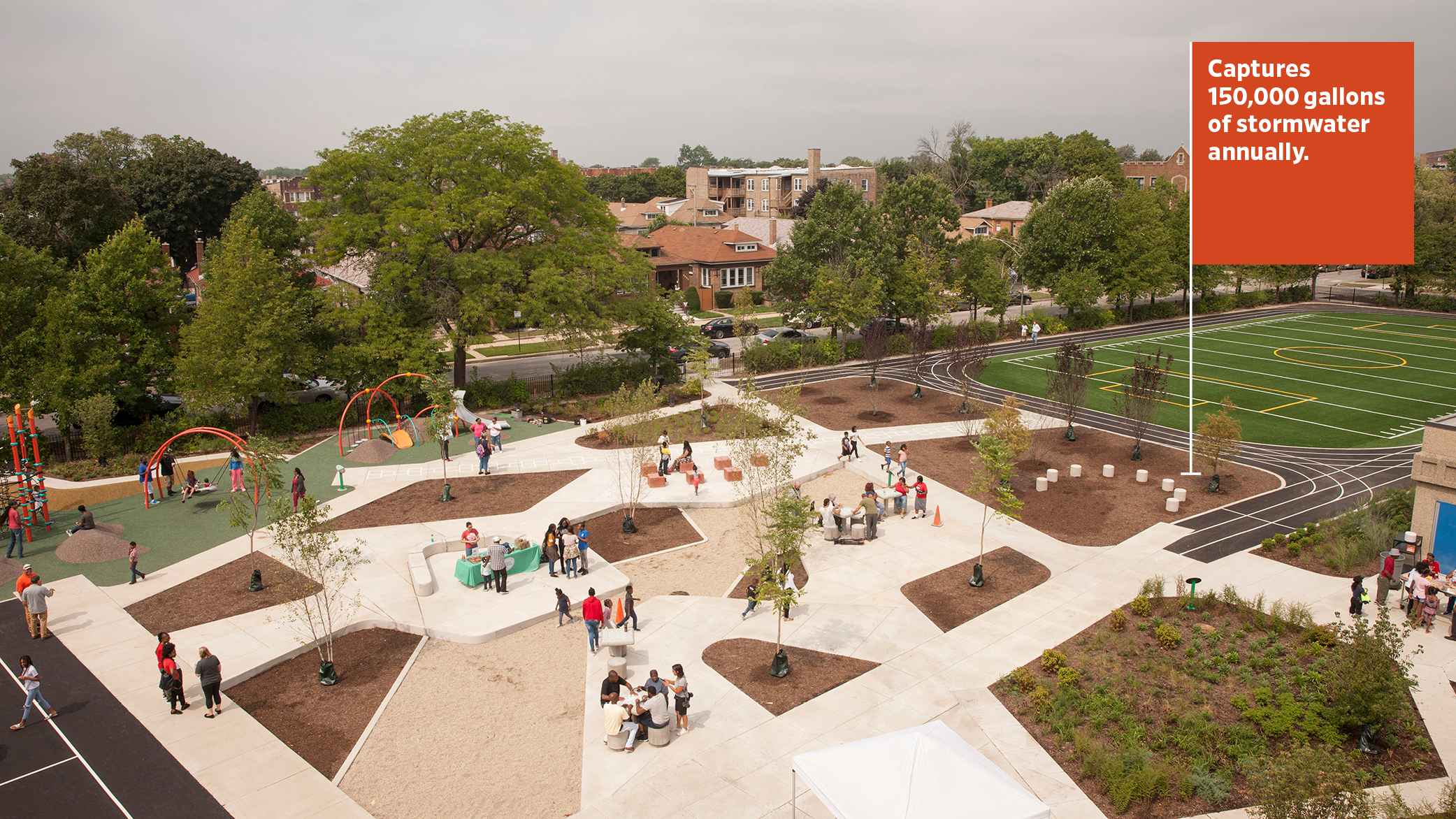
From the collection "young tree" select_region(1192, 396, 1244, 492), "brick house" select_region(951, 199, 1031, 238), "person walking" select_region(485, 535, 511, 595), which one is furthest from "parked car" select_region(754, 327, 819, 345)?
"brick house" select_region(951, 199, 1031, 238)

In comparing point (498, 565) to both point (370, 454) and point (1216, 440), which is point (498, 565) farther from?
point (1216, 440)

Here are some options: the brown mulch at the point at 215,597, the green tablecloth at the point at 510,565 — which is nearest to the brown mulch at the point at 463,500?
the green tablecloth at the point at 510,565

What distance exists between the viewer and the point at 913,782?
12.1m

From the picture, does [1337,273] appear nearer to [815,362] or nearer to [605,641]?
[815,362]

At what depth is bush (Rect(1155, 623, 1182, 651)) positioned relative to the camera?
65.3ft

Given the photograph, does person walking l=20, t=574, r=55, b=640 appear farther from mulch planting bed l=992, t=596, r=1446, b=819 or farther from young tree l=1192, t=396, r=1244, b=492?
young tree l=1192, t=396, r=1244, b=492

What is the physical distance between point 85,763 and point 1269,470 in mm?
38489

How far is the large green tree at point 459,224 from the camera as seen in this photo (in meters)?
41.4

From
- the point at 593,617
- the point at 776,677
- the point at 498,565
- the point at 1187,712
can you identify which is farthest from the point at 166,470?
the point at 1187,712

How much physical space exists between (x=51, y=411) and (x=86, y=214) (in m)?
23.5

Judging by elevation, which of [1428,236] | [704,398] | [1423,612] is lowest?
[1423,612]

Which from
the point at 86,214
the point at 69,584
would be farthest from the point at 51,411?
the point at 86,214

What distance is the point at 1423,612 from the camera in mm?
20344

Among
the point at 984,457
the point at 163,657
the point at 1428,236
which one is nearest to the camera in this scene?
the point at 163,657
